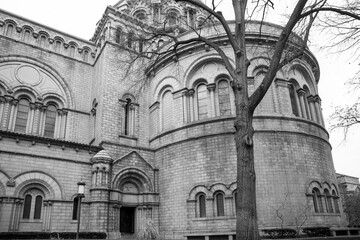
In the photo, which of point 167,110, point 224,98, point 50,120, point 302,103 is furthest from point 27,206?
point 302,103

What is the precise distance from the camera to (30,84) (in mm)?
20375

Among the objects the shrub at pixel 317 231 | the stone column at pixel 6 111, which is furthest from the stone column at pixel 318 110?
the stone column at pixel 6 111

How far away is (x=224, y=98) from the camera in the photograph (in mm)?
18219

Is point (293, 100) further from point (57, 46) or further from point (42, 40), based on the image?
point (42, 40)

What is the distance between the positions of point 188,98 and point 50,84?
395 inches

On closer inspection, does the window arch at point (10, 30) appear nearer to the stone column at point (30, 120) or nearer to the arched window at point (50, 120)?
the stone column at point (30, 120)

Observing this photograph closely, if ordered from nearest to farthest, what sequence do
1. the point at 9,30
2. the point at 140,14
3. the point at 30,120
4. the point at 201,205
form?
the point at 201,205 → the point at 30,120 → the point at 9,30 → the point at 140,14

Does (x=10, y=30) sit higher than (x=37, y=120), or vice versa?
(x=10, y=30)

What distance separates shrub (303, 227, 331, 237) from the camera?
1434cm

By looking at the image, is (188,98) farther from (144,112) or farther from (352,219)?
(352,219)

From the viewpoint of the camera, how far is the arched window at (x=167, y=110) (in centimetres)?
1973

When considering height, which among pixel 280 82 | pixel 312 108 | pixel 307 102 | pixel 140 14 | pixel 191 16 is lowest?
pixel 312 108

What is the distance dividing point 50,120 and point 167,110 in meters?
8.20

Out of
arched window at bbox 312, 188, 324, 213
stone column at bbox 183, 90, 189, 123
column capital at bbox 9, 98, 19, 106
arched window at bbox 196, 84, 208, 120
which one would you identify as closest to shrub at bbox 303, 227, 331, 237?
arched window at bbox 312, 188, 324, 213
